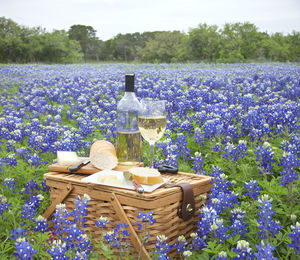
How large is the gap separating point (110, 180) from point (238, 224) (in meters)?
1.04

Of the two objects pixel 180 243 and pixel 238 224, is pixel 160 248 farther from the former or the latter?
pixel 238 224

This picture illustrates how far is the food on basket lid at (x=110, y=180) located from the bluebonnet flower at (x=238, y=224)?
0.90 metres

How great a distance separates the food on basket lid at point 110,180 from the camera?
8.81 feet

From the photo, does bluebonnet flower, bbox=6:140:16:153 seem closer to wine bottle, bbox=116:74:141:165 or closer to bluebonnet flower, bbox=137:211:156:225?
wine bottle, bbox=116:74:141:165

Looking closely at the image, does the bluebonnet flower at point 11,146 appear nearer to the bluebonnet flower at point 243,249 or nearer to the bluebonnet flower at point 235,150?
the bluebonnet flower at point 235,150

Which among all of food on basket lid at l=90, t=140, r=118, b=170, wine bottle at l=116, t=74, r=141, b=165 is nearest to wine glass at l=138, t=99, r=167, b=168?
wine bottle at l=116, t=74, r=141, b=165

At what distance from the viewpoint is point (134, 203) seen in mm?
2539

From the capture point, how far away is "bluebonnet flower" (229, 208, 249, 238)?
2.45 meters

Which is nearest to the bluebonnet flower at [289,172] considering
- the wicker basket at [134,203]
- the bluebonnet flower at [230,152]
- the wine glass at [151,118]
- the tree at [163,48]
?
the wicker basket at [134,203]

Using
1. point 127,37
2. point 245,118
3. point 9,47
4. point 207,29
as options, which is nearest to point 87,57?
point 127,37

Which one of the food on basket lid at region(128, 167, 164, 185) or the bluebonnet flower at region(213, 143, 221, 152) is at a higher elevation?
the food on basket lid at region(128, 167, 164, 185)

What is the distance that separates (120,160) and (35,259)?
1099 millimetres

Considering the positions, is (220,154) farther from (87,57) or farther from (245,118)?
(87,57)

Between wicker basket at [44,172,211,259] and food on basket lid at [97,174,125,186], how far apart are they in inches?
1.9
